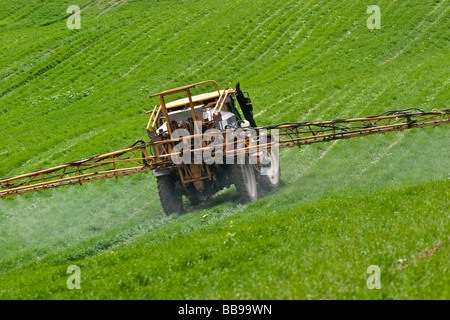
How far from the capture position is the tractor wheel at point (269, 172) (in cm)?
1762

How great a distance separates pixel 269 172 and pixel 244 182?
2.46m

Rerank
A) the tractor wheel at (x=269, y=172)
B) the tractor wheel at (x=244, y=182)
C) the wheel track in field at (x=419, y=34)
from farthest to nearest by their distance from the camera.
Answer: the wheel track in field at (x=419, y=34)
the tractor wheel at (x=269, y=172)
the tractor wheel at (x=244, y=182)

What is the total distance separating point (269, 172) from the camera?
704 inches

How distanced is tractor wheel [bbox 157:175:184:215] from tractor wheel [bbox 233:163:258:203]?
1760 mm

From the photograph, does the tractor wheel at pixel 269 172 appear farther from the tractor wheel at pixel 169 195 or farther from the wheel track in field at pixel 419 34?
the wheel track in field at pixel 419 34

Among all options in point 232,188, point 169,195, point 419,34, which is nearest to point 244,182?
point 169,195

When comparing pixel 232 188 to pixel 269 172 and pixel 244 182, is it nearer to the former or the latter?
pixel 269 172

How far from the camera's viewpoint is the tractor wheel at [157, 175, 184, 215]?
16000 millimetres

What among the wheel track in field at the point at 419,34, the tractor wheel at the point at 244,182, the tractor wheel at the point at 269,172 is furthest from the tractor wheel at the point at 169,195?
the wheel track in field at the point at 419,34

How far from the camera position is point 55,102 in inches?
1469

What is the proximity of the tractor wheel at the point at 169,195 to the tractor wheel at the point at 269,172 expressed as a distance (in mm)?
2812

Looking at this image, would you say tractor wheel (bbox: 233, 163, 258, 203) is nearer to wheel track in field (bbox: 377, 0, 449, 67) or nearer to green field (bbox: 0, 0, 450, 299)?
green field (bbox: 0, 0, 450, 299)

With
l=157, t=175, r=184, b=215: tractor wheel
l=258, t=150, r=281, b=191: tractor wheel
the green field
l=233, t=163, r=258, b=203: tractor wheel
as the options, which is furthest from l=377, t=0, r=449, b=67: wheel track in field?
l=157, t=175, r=184, b=215: tractor wheel
